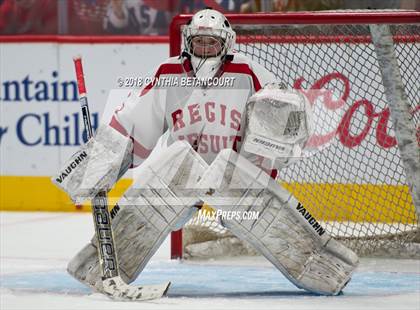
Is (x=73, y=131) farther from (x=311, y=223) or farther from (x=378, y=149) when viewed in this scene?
(x=311, y=223)

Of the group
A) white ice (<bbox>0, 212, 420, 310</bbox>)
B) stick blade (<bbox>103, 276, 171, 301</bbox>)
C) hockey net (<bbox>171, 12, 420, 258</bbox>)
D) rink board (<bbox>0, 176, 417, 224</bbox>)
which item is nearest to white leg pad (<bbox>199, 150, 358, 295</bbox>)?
white ice (<bbox>0, 212, 420, 310</bbox>)

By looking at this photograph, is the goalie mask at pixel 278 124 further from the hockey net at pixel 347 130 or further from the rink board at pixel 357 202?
the rink board at pixel 357 202

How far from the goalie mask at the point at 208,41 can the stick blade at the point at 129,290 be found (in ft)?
2.65

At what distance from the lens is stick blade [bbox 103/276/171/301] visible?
4.25 meters

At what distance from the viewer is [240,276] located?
511 cm

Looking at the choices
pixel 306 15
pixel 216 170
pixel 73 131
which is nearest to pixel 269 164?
pixel 216 170

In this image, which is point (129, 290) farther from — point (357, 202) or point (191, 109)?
point (357, 202)

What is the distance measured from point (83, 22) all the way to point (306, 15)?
2.37 m

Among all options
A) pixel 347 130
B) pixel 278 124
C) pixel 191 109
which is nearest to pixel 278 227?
Answer: pixel 278 124

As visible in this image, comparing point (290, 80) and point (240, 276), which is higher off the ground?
point (290, 80)

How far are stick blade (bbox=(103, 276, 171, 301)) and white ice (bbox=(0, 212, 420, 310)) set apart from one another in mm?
37

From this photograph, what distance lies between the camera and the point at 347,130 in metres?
6.23

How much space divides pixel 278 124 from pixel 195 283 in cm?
95

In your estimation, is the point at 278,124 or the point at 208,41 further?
the point at 208,41
